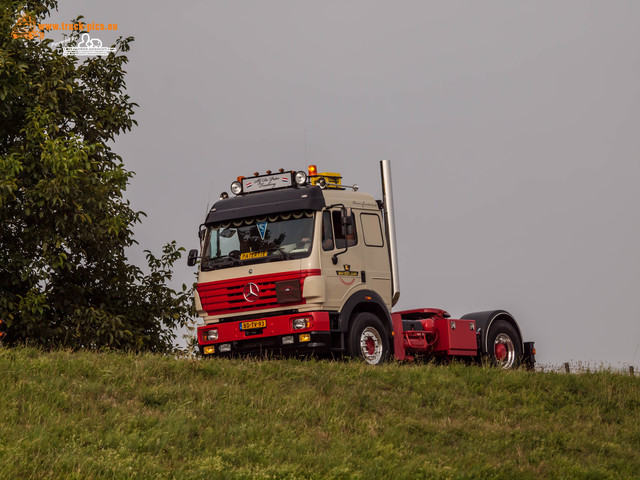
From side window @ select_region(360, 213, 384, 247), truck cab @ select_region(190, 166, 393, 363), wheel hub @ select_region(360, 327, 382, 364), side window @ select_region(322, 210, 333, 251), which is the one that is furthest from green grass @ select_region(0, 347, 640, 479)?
side window @ select_region(360, 213, 384, 247)

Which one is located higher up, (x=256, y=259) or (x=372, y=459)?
(x=256, y=259)

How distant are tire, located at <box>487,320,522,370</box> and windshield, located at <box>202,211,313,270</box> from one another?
6.07 m

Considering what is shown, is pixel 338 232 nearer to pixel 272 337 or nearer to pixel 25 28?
pixel 272 337

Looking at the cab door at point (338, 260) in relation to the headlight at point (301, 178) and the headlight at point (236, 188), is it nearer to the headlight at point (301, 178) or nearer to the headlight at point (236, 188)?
the headlight at point (301, 178)

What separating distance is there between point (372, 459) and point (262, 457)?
1417 millimetres

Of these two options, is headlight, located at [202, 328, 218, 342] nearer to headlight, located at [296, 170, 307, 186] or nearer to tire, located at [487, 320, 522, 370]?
headlight, located at [296, 170, 307, 186]

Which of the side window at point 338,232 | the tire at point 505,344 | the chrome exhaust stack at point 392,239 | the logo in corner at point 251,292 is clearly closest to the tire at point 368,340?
the chrome exhaust stack at point 392,239

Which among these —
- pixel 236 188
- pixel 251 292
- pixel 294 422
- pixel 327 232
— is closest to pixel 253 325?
pixel 251 292

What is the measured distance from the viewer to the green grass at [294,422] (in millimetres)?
11320

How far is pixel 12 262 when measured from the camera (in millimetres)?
20969

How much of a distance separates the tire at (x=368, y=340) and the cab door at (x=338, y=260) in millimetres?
538

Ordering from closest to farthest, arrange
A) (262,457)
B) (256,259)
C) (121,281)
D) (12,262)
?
(262,457), (256,259), (12,262), (121,281)

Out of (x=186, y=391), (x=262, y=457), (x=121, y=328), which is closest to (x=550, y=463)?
(x=262, y=457)

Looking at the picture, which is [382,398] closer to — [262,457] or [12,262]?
[262,457]
